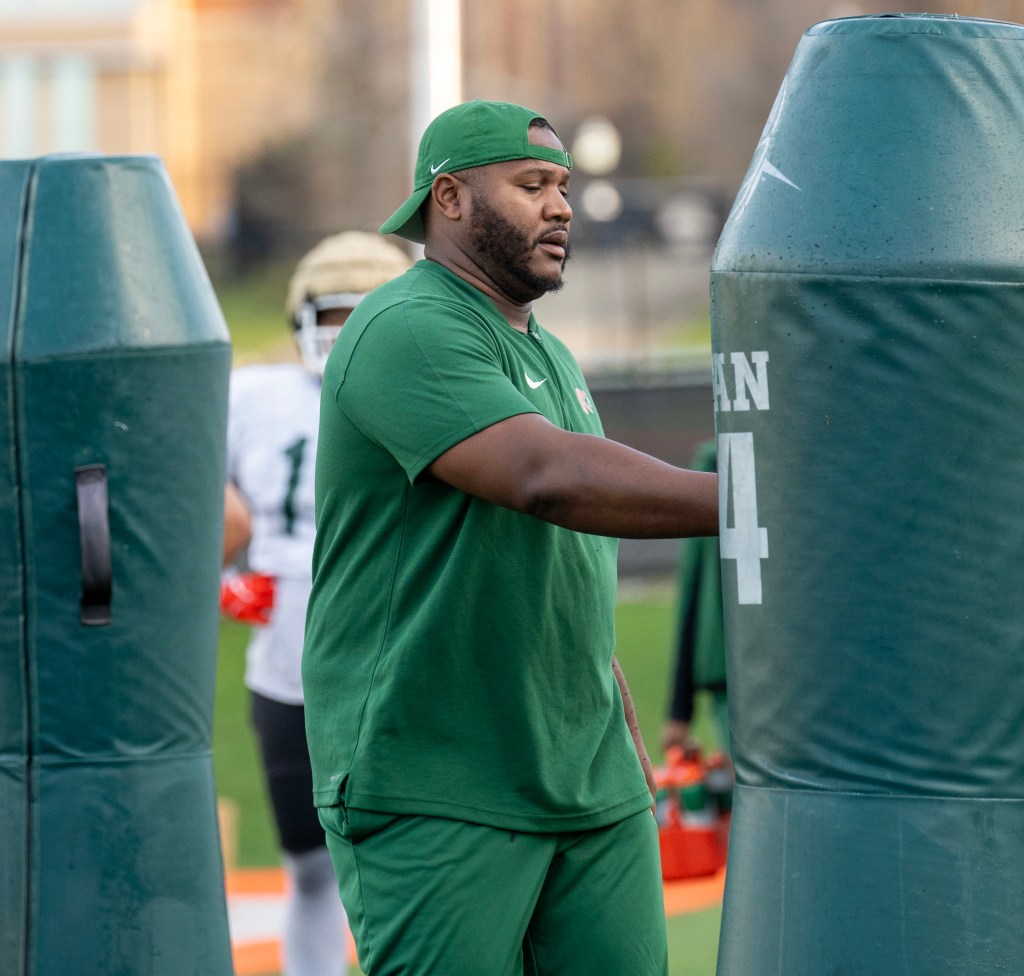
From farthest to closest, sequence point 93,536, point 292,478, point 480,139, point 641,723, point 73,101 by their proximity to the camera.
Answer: point 73,101 → point 641,723 → point 292,478 → point 93,536 → point 480,139

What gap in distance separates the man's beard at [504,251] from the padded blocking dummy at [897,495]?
0.61 m

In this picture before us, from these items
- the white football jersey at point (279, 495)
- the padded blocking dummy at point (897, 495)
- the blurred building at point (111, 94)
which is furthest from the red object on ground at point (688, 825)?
the blurred building at point (111, 94)

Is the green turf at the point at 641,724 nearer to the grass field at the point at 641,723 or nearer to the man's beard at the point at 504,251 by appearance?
the grass field at the point at 641,723

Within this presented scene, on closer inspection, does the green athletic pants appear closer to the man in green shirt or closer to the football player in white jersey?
the man in green shirt

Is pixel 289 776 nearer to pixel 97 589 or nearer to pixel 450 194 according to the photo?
pixel 97 589

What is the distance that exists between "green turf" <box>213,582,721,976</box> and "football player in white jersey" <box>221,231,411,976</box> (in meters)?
1.43

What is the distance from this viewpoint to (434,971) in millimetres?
3246

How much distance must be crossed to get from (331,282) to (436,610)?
8.15 ft

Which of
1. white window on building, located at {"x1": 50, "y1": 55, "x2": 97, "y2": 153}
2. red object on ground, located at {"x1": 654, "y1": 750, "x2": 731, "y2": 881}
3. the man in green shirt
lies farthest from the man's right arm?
white window on building, located at {"x1": 50, "y1": 55, "x2": 97, "y2": 153}

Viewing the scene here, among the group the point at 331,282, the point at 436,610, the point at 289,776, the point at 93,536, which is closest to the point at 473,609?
the point at 436,610

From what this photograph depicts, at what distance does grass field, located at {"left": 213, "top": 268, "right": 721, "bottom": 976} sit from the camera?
22.2ft

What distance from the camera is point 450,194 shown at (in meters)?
3.49

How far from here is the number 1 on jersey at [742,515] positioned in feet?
9.63

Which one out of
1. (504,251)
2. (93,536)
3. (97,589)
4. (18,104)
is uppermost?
(504,251)
